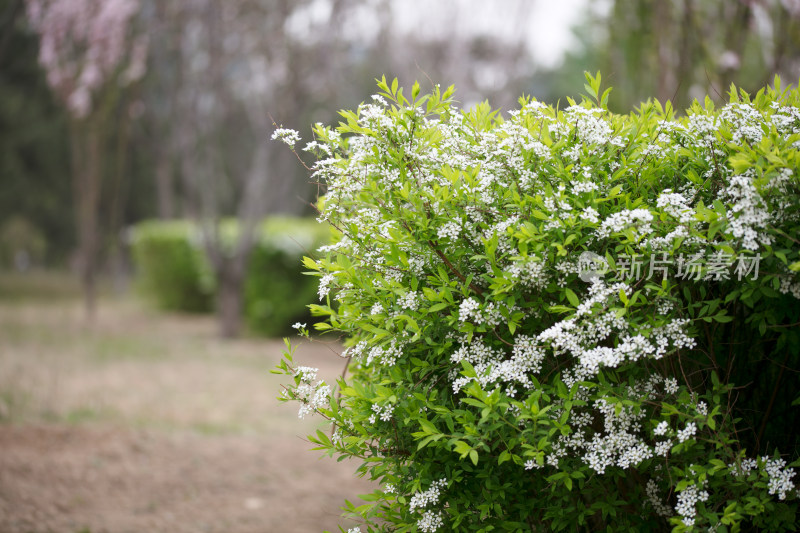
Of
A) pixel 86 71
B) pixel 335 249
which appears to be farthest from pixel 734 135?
pixel 86 71

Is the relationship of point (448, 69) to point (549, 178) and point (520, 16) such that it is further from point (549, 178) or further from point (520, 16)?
point (549, 178)

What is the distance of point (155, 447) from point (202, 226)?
20.5ft

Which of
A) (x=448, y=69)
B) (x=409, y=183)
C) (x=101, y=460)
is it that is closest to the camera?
(x=409, y=183)

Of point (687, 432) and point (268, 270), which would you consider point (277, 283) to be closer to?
point (268, 270)

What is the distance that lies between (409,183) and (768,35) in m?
8.50

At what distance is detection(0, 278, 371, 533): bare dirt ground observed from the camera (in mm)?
4312

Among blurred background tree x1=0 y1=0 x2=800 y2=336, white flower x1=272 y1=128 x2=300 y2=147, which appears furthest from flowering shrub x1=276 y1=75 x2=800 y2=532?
blurred background tree x1=0 y1=0 x2=800 y2=336

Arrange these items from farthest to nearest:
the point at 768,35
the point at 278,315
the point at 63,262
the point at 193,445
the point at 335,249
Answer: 1. the point at 63,262
2. the point at 278,315
3. the point at 768,35
4. the point at 193,445
5. the point at 335,249

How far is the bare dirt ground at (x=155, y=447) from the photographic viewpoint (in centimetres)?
431

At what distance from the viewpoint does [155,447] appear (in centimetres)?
571

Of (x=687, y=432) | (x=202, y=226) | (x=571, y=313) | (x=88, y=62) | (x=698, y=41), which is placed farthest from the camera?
(x=88, y=62)

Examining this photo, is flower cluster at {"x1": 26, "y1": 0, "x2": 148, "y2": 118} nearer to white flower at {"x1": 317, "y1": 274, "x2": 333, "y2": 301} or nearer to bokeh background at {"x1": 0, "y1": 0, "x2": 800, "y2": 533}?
bokeh background at {"x1": 0, "y1": 0, "x2": 800, "y2": 533}

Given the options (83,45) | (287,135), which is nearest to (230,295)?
(83,45)

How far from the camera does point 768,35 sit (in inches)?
343
